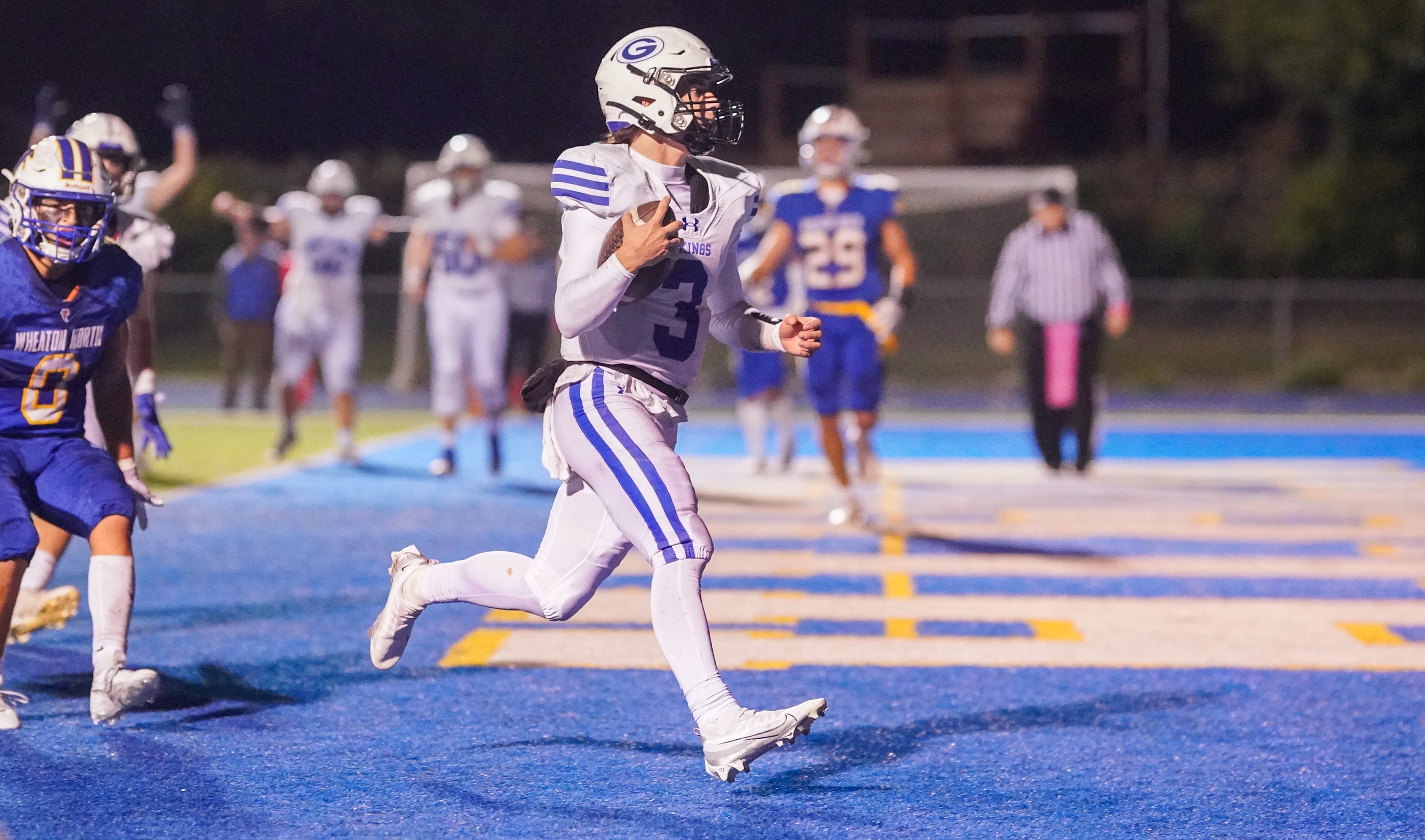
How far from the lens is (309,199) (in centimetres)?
1186

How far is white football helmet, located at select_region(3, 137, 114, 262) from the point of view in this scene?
468 cm

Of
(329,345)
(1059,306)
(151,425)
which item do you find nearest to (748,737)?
(151,425)

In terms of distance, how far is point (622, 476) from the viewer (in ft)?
13.5

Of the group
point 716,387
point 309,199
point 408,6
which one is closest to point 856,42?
point 408,6

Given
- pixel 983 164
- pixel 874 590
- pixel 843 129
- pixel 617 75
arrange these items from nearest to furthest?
1. pixel 617 75
2. pixel 874 590
3. pixel 843 129
4. pixel 983 164

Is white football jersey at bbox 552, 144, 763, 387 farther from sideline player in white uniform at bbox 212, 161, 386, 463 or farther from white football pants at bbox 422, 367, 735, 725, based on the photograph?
sideline player in white uniform at bbox 212, 161, 386, 463

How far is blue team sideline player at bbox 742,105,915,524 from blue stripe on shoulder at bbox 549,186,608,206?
174 inches

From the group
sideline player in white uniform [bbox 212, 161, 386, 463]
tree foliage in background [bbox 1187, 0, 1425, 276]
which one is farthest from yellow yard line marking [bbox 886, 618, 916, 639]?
tree foliage in background [bbox 1187, 0, 1425, 276]

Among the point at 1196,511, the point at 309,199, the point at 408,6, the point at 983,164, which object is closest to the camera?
the point at 1196,511

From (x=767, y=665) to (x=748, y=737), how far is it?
5.39 ft

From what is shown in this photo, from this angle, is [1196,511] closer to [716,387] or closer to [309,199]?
[309,199]

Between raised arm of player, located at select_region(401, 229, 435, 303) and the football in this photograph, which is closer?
the football

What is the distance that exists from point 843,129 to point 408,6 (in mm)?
29340

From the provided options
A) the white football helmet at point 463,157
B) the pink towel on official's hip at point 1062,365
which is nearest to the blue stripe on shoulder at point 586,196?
the white football helmet at point 463,157
